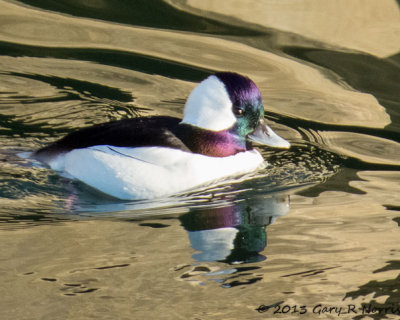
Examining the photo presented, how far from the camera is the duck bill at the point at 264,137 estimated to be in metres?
7.81

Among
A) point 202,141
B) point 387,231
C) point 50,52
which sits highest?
point 50,52

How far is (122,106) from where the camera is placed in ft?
30.2

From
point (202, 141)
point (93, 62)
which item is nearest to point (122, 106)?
point (93, 62)

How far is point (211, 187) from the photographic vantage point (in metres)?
7.54

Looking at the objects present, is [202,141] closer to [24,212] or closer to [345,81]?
[24,212]

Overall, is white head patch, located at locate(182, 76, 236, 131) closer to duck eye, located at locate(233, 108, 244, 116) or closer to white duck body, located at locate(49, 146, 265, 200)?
duck eye, located at locate(233, 108, 244, 116)

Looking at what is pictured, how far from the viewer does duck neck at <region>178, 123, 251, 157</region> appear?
24.6ft

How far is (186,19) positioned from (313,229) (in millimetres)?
4895

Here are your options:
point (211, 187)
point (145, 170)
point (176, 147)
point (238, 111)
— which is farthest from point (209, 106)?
point (145, 170)

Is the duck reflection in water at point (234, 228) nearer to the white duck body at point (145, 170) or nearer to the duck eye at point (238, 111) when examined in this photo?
the white duck body at point (145, 170)

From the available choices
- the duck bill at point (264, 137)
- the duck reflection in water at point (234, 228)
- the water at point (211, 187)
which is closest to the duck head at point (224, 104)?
the duck bill at point (264, 137)

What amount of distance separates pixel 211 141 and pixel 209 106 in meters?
0.29

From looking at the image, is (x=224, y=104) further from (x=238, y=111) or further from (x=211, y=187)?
(x=211, y=187)

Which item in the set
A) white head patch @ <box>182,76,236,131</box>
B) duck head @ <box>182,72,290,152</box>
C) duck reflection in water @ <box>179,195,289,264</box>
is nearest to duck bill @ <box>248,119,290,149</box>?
duck head @ <box>182,72,290,152</box>
